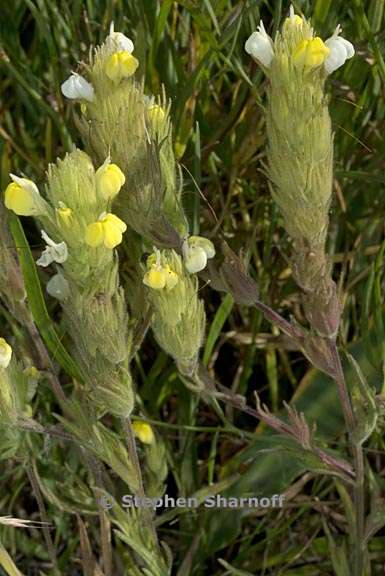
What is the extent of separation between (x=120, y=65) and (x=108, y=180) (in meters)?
0.09

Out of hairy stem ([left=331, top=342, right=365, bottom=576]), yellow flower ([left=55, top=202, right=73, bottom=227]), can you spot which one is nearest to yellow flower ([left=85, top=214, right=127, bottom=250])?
yellow flower ([left=55, top=202, right=73, bottom=227])

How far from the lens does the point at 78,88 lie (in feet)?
2.06

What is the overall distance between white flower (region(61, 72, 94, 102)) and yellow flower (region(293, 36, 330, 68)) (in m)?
0.17

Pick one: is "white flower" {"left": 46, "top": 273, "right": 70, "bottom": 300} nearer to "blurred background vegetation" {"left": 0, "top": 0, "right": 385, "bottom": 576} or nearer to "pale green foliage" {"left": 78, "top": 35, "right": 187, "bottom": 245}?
"pale green foliage" {"left": 78, "top": 35, "right": 187, "bottom": 245}

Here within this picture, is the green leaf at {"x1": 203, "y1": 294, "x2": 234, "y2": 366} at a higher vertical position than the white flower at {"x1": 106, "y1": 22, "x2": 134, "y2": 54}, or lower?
lower

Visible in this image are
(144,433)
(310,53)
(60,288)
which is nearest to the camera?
(310,53)

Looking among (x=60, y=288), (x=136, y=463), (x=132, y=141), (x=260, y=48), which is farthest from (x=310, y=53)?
(x=136, y=463)

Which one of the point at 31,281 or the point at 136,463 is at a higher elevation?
the point at 31,281

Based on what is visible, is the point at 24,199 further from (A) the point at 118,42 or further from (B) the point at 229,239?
(B) the point at 229,239

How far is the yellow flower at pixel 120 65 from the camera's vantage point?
0.61 m

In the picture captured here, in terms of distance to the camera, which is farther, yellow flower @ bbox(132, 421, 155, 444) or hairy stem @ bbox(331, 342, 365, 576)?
yellow flower @ bbox(132, 421, 155, 444)

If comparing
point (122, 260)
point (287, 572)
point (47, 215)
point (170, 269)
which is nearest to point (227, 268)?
point (170, 269)

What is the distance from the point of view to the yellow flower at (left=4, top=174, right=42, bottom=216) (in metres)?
0.61

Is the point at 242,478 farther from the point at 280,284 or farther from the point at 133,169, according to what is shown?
the point at 133,169
